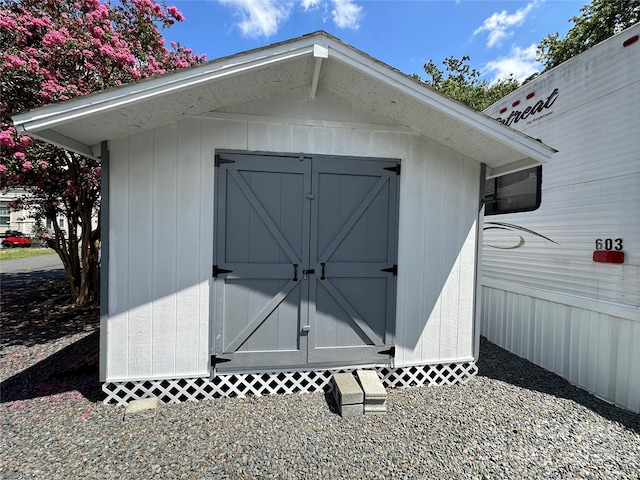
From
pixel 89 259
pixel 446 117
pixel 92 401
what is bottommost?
pixel 92 401

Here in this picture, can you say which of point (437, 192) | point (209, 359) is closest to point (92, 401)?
point (209, 359)

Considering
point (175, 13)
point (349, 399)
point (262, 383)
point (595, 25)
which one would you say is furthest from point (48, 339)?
point (595, 25)

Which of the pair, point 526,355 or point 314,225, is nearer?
point 314,225

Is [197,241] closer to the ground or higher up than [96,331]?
higher up

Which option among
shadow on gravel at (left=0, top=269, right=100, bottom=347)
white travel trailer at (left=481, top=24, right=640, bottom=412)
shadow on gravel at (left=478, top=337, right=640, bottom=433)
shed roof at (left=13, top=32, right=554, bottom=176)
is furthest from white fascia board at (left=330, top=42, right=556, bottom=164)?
shadow on gravel at (left=0, top=269, right=100, bottom=347)

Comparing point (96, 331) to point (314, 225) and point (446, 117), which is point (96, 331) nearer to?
point (314, 225)

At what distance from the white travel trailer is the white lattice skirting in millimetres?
1198

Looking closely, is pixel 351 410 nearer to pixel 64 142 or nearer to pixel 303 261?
pixel 303 261

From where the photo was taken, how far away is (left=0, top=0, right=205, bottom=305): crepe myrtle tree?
4246 millimetres

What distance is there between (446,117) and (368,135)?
0.77 meters

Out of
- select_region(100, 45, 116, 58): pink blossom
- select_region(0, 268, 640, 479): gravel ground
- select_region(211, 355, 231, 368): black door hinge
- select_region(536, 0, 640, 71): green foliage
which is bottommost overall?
select_region(0, 268, 640, 479): gravel ground

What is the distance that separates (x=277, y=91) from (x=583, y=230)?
3572mm

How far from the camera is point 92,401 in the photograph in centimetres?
290

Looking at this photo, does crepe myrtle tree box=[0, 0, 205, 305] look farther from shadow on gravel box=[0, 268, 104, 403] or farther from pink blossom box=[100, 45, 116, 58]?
shadow on gravel box=[0, 268, 104, 403]
